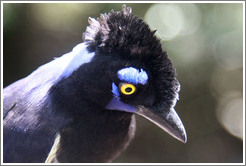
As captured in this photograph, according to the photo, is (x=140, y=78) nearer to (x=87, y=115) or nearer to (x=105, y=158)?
(x=87, y=115)

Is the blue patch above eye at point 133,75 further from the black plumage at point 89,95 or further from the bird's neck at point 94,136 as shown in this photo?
the bird's neck at point 94,136

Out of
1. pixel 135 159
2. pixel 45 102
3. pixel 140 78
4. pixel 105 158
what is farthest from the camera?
pixel 135 159

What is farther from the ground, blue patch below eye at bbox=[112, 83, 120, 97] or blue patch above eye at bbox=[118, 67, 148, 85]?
blue patch above eye at bbox=[118, 67, 148, 85]

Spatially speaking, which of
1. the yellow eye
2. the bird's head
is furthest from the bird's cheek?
the yellow eye

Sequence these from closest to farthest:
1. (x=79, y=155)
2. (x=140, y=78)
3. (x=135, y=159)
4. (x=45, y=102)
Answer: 1. (x=140, y=78)
2. (x=45, y=102)
3. (x=79, y=155)
4. (x=135, y=159)

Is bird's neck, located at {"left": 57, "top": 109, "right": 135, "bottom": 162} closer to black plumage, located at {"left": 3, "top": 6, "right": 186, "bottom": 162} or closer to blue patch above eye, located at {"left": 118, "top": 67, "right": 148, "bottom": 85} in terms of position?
black plumage, located at {"left": 3, "top": 6, "right": 186, "bottom": 162}

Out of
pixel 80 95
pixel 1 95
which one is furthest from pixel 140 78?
pixel 1 95

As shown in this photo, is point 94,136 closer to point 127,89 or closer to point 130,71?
point 127,89
